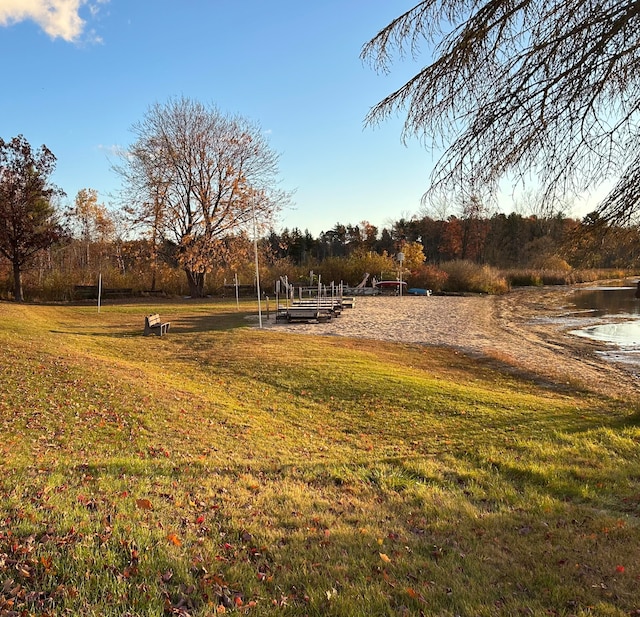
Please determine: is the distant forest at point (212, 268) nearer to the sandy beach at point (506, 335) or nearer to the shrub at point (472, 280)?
the shrub at point (472, 280)

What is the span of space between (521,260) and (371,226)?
27.2 metres

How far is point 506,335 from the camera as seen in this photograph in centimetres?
1805

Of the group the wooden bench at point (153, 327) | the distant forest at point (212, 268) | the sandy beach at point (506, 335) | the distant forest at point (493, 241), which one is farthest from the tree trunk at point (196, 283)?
the wooden bench at point (153, 327)

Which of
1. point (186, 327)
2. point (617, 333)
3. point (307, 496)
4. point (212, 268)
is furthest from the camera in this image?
point (212, 268)

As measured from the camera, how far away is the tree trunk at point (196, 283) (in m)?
31.5

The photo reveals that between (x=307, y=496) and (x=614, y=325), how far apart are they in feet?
70.2

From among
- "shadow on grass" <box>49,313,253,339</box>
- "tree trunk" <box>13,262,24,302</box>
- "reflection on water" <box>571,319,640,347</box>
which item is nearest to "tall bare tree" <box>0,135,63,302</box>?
"tree trunk" <box>13,262,24,302</box>

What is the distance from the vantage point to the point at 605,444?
597 cm

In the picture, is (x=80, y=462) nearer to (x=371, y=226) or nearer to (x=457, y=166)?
(x=457, y=166)

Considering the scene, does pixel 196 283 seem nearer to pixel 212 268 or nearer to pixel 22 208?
pixel 212 268

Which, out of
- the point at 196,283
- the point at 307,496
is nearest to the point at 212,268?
the point at 196,283

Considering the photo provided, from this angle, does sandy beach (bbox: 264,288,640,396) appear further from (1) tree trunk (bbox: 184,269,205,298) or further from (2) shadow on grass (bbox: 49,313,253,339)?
(1) tree trunk (bbox: 184,269,205,298)

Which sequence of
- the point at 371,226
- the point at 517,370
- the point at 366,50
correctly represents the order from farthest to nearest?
the point at 371,226
the point at 517,370
the point at 366,50

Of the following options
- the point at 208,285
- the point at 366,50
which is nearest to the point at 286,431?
the point at 366,50
